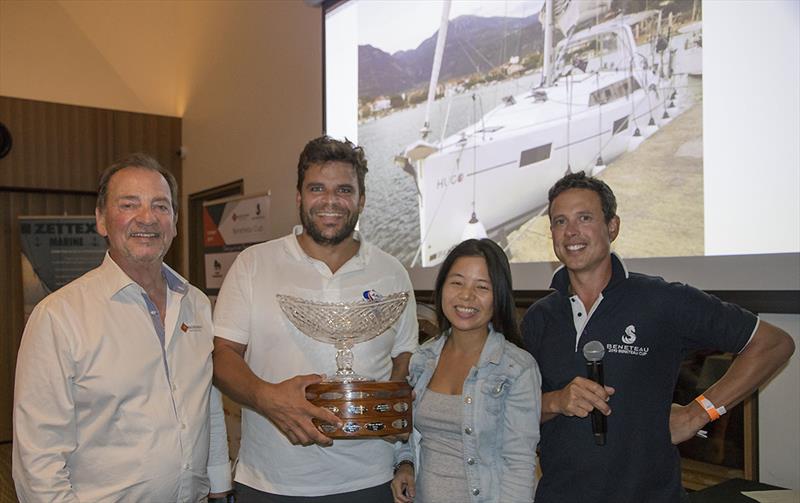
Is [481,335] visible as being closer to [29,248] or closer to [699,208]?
[699,208]

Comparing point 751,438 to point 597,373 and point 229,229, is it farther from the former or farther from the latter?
point 229,229

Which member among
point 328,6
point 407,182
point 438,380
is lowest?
point 438,380

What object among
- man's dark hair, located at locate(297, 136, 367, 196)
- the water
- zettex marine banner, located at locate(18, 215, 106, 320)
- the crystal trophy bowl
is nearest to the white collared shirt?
the crystal trophy bowl

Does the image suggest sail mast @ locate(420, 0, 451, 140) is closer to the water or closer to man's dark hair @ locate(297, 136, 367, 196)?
the water

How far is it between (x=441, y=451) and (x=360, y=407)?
275 mm

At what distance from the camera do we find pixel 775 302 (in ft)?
7.40

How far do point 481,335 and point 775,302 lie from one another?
1146 mm

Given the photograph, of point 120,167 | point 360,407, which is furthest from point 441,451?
point 120,167

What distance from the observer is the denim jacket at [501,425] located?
1613 millimetres

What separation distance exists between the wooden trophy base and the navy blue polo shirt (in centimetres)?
46

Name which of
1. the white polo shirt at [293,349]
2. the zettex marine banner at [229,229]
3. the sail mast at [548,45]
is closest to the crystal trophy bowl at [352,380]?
the white polo shirt at [293,349]

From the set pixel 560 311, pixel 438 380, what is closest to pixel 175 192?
pixel 438 380

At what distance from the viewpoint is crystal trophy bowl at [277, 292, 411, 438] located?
1575mm

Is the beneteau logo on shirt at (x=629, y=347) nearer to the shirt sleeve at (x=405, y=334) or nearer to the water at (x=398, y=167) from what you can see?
the shirt sleeve at (x=405, y=334)
